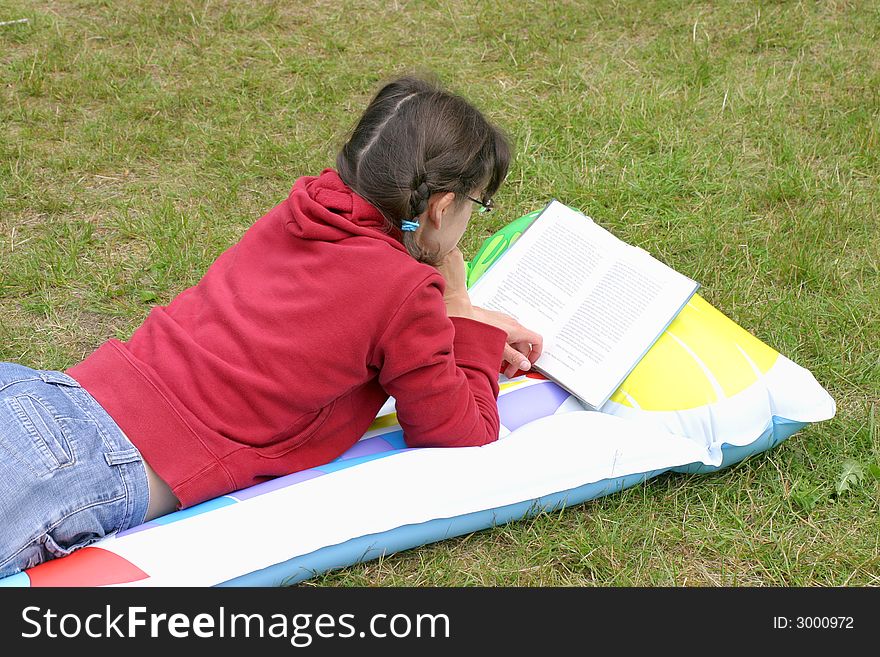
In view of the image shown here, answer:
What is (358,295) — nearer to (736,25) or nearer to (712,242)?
(712,242)

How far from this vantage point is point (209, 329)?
7.00 feet

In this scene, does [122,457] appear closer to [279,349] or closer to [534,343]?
[279,349]

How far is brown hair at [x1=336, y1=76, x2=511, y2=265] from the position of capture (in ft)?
6.82

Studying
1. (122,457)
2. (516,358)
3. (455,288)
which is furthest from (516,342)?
(122,457)

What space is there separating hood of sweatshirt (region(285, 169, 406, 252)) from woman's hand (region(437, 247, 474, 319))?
348 millimetres

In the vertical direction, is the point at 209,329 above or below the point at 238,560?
above

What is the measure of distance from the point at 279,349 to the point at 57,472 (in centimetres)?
50

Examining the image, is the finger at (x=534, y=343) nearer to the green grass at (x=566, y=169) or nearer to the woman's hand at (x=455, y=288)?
the woman's hand at (x=455, y=288)

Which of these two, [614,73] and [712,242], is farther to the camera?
[614,73]

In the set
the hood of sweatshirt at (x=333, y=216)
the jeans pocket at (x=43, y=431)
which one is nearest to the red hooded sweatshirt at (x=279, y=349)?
the hood of sweatshirt at (x=333, y=216)

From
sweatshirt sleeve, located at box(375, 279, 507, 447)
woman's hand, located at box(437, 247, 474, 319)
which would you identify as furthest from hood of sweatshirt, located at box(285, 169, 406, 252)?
woman's hand, located at box(437, 247, 474, 319)

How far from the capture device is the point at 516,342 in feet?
8.77

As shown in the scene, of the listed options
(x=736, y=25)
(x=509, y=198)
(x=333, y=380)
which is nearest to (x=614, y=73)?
(x=736, y=25)

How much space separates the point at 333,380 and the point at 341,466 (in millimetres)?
319
